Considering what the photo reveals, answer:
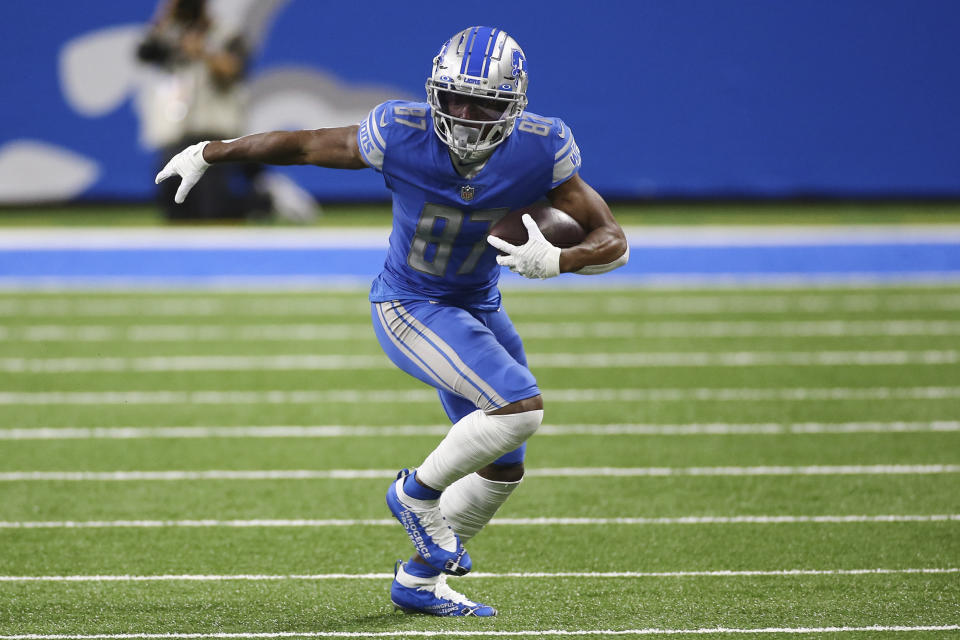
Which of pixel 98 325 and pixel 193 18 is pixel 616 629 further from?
pixel 193 18

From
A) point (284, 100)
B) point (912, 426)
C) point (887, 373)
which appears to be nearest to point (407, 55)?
point (284, 100)

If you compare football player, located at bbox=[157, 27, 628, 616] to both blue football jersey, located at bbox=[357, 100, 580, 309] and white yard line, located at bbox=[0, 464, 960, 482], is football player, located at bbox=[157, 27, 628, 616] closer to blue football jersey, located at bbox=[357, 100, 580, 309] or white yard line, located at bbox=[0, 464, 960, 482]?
blue football jersey, located at bbox=[357, 100, 580, 309]

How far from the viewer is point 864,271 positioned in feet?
34.0

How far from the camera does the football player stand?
326cm

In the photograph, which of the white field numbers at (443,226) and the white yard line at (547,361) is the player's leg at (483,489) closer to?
the white field numbers at (443,226)

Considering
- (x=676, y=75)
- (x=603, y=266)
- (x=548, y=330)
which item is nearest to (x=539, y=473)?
(x=603, y=266)

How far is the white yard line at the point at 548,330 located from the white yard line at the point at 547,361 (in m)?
0.52

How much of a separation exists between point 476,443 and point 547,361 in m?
4.08

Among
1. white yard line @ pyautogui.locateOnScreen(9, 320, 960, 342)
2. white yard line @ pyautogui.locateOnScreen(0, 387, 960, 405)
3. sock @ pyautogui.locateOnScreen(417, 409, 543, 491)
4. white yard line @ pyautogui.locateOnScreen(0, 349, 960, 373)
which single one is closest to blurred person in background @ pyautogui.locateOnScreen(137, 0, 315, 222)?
white yard line @ pyautogui.locateOnScreen(9, 320, 960, 342)

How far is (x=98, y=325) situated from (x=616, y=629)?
230 inches

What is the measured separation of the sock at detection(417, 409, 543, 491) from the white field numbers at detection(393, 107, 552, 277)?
17.0 inches

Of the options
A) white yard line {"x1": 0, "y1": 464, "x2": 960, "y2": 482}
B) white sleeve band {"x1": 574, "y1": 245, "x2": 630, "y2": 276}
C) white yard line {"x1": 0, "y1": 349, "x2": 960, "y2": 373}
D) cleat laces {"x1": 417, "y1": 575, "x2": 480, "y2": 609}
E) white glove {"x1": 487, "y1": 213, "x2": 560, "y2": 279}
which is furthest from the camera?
white yard line {"x1": 0, "y1": 349, "x2": 960, "y2": 373}

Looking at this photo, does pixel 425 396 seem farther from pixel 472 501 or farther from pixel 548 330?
pixel 472 501

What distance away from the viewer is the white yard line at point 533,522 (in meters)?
4.38
